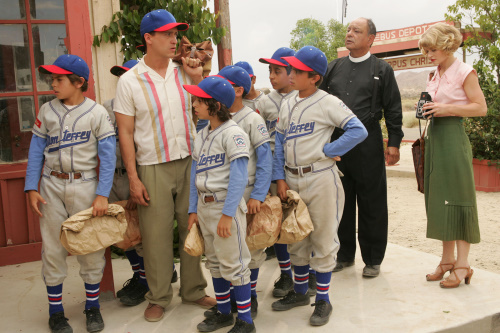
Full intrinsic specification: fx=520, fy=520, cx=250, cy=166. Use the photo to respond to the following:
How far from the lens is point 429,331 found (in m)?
3.42

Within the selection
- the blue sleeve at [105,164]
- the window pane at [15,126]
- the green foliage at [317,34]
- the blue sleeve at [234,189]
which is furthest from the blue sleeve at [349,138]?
Result: the green foliage at [317,34]

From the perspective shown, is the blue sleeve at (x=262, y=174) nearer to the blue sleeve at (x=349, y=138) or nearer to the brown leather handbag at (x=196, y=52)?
the blue sleeve at (x=349, y=138)

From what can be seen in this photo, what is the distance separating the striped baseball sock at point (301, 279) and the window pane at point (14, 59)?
119 inches

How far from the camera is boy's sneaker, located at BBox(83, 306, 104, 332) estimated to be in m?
3.56

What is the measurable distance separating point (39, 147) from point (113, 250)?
2.04 metres

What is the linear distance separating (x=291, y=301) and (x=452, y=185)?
1586mm

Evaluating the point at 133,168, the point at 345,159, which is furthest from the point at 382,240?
the point at 133,168

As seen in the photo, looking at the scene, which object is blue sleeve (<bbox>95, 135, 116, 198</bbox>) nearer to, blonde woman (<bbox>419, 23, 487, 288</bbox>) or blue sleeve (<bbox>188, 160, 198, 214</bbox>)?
blue sleeve (<bbox>188, 160, 198, 214</bbox>)

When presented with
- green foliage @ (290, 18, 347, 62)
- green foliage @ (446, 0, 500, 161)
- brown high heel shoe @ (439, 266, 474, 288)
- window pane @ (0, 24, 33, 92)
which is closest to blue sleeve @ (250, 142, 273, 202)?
brown high heel shoe @ (439, 266, 474, 288)

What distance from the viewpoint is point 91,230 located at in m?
3.46

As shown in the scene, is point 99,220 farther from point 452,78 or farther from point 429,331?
point 452,78

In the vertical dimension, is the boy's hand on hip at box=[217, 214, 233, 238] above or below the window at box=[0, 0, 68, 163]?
below

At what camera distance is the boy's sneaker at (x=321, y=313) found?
3543 mm

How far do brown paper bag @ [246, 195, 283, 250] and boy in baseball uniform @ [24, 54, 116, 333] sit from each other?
1.01m
